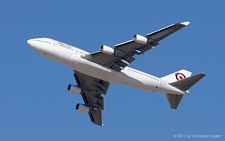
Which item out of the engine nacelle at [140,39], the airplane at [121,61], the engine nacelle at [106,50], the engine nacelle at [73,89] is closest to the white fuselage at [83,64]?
the airplane at [121,61]

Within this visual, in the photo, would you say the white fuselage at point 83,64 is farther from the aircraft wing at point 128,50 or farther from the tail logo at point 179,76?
the tail logo at point 179,76

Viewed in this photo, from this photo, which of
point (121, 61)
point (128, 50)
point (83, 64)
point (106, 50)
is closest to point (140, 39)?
point (128, 50)

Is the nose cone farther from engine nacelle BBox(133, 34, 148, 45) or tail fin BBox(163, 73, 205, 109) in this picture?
tail fin BBox(163, 73, 205, 109)

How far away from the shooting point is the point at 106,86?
72.8 meters

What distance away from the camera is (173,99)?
69.3m

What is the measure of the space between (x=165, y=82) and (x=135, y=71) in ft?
15.8

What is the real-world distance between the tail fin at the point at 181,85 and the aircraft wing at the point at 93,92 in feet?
33.3

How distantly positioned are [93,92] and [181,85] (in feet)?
46.9

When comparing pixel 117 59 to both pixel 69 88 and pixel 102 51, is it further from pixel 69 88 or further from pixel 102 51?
pixel 69 88

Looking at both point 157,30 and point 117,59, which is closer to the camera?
point 157,30

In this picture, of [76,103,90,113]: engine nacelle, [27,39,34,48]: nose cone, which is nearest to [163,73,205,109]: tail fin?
[76,103,90,113]: engine nacelle

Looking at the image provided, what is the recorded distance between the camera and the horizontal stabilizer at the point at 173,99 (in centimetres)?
6902

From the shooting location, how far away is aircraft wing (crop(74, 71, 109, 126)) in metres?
72.4

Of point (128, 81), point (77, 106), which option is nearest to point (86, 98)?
point (77, 106)
